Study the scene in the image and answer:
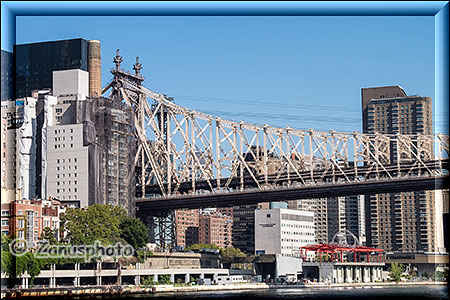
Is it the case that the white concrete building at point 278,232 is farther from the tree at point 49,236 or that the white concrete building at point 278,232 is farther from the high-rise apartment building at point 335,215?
the tree at point 49,236

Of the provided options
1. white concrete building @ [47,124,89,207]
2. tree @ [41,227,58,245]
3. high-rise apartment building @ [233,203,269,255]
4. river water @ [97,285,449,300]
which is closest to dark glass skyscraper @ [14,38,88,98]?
white concrete building @ [47,124,89,207]

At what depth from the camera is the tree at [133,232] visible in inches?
3046

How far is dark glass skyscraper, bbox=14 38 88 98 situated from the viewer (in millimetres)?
80438

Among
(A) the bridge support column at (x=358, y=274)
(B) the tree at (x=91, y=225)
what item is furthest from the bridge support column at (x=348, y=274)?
(B) the tree at (x=91, y=225)

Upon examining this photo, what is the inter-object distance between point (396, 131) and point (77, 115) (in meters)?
35.1

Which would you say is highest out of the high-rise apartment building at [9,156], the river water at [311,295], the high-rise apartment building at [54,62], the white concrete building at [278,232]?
the high-rise apartment building at [54,62]

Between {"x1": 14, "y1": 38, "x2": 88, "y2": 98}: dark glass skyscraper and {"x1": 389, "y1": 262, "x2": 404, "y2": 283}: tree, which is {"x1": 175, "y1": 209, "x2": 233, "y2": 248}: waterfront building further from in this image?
{"x1": 14, "y1": 38, "x2": 88, "y2": 98}: dark glass skyscraper

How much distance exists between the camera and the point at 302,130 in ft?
298

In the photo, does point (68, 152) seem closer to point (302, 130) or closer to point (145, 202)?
point (145, 202)

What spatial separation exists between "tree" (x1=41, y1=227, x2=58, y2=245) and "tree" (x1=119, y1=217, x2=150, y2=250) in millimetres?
8967

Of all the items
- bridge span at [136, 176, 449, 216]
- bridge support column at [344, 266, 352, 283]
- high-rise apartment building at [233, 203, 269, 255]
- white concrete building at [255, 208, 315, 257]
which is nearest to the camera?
bridge span at [136, 176, 449, 216]

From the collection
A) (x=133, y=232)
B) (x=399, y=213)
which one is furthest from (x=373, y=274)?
(x=133, y=232)

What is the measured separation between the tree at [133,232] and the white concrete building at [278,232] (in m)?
27.5

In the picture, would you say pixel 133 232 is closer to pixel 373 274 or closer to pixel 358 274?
pixel 358 274
